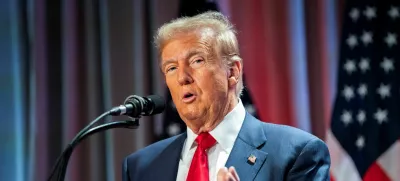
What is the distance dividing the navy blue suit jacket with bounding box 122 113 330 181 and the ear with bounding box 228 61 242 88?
128mm

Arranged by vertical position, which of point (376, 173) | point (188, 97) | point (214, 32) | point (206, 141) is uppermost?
point (214, 32)

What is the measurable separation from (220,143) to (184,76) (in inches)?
10.2

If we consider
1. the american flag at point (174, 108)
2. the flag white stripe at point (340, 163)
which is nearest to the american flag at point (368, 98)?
the flag white stripe at point (340, 163)

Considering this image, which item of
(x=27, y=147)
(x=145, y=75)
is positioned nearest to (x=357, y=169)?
(x=145, y=75)

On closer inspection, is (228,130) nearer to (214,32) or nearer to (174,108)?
(214,32)

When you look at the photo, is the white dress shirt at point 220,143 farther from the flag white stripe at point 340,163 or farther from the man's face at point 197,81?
the flag white stripe at point 340,163

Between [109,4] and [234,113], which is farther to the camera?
[109,4]

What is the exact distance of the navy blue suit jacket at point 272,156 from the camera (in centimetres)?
192

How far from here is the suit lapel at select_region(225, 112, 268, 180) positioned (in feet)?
6.44

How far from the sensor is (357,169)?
3240 millimetres

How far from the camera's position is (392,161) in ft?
10.6

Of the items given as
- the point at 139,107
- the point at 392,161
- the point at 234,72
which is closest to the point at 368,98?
the point at 392,161

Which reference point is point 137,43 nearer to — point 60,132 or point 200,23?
point 60,132

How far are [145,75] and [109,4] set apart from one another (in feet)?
1.46
